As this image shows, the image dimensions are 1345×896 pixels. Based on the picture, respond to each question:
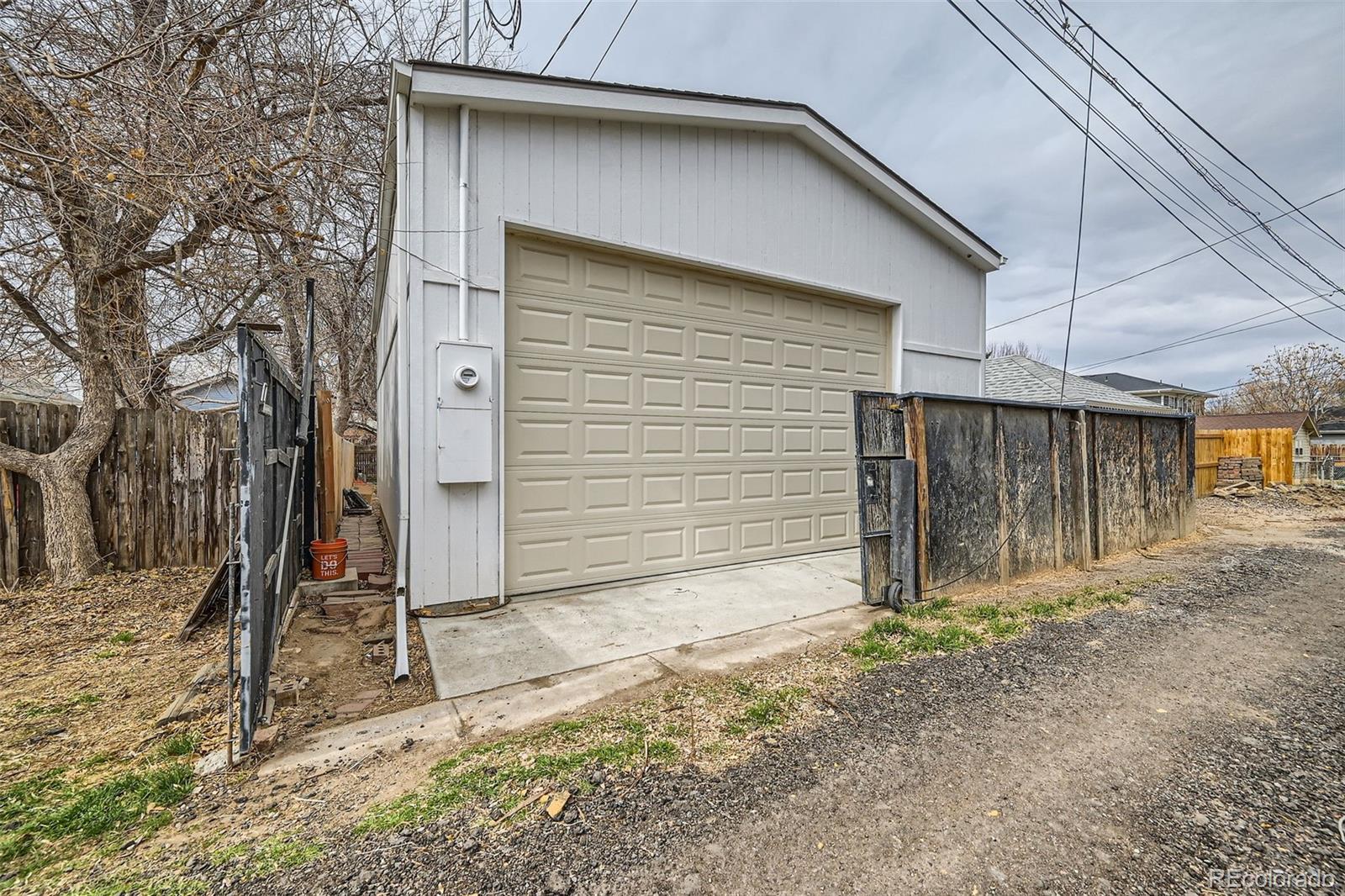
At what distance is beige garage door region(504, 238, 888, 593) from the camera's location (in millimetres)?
4438

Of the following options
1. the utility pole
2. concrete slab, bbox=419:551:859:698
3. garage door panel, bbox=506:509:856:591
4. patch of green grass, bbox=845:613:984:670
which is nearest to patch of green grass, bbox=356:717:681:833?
concrete slab, bbox=419:551:859:698

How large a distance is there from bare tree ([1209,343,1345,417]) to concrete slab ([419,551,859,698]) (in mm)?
39136

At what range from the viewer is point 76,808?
188 cm

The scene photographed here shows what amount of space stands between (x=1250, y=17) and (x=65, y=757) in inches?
491

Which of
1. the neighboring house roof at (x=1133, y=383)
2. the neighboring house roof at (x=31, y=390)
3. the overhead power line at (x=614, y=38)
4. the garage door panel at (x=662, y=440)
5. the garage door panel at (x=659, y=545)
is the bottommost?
the garage door panel at (x=659, y=545)

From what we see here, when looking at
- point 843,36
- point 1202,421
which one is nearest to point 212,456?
point 843,36

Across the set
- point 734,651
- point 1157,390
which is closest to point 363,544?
point 734,651

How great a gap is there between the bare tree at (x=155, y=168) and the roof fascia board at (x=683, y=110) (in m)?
1.38

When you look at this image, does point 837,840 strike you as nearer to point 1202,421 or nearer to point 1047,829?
point 1047,829

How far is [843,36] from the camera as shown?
645cm

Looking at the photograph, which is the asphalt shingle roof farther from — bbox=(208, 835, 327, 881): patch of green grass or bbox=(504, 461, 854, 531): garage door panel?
bbox=(208, 835, 327, 881): patch of green grass

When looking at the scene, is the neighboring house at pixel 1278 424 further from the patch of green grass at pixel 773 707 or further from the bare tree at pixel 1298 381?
the patch of green grass at pixel 773 707

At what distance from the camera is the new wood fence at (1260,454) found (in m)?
13.3

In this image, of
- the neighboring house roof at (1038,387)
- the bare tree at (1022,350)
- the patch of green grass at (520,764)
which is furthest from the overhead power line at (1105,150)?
the bare tree at (1022,350)
